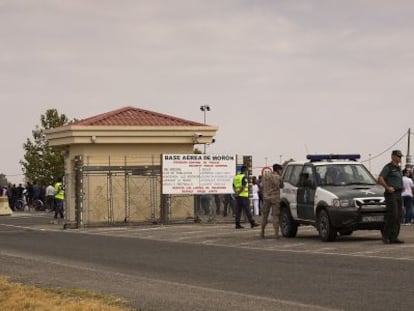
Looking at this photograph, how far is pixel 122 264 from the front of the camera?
17.0m

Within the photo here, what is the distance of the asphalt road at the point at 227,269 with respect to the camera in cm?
1133

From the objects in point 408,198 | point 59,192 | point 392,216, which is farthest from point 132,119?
point 392,216

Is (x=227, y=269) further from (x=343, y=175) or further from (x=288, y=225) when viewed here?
(x=288, y=225)

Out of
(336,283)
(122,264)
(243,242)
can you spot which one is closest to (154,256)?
(122,264)

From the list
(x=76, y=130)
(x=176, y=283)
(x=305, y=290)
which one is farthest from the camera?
(x=76, y=130)

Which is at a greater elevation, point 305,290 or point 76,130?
point 76,130

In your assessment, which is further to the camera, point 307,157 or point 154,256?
point 307,157

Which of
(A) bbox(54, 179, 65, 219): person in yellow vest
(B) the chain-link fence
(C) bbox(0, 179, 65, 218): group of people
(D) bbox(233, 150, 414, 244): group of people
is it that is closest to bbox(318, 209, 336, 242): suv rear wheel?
(D) bbox(233, 150, 414, 244): group of people

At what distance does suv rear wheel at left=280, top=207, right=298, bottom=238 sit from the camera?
23.7 m

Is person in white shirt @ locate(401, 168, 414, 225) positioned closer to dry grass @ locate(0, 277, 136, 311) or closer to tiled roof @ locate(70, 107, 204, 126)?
tiled roof @ locate(70, 107, 204, 126)

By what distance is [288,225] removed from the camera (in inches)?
936

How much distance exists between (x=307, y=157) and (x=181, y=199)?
39.3 ft

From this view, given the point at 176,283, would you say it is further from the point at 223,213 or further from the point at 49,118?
the point at 49,118

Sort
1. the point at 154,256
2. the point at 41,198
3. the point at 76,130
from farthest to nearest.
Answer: the point at 41,198
the point at 76,130
the point at 154,256
